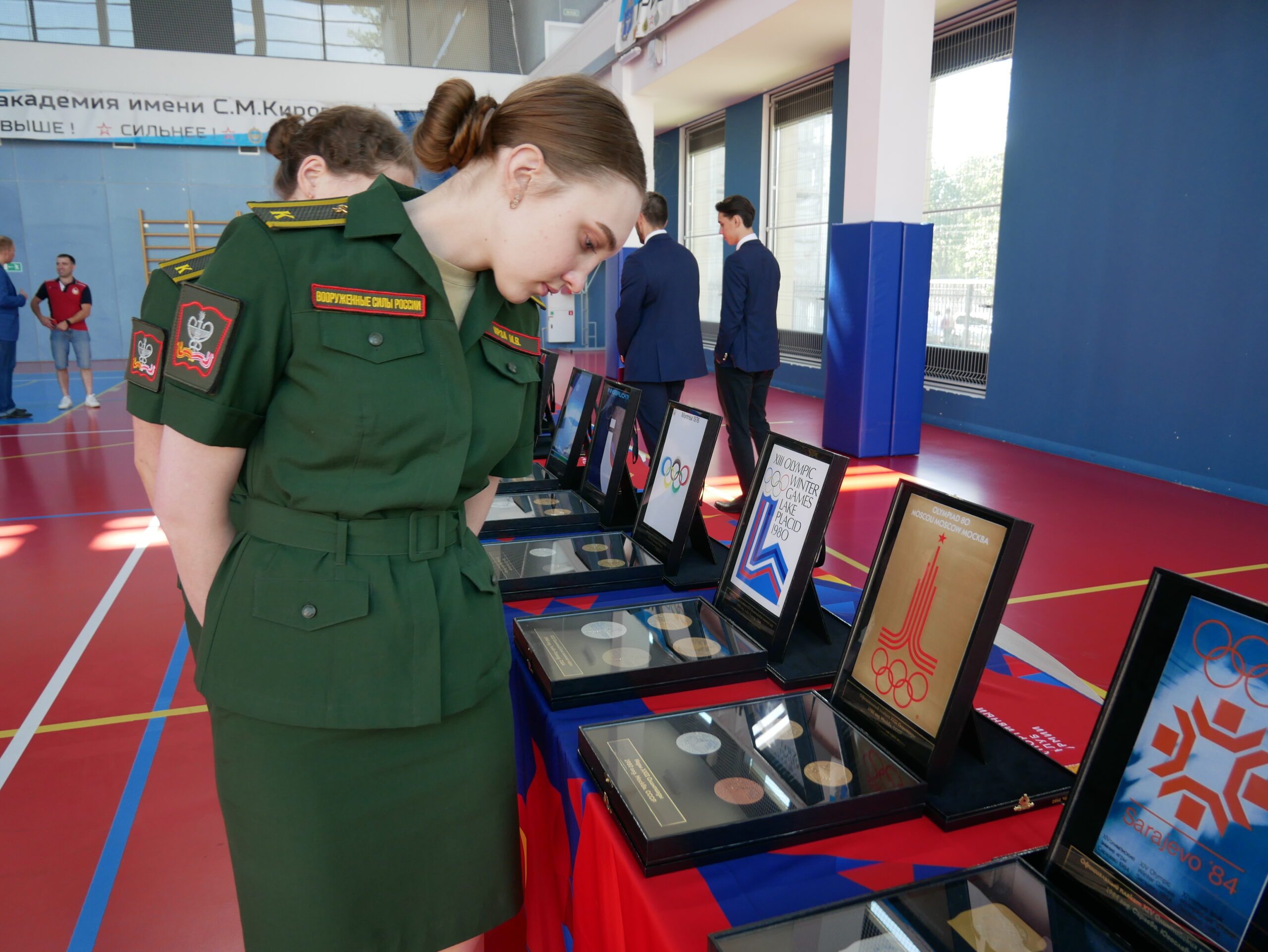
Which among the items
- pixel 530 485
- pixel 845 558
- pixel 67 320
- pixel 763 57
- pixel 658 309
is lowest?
pixel 845 558

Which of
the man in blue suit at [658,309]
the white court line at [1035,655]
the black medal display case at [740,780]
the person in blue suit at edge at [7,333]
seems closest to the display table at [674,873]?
the black medal display case at [740,780]

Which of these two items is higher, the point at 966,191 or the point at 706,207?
the point at 706,207

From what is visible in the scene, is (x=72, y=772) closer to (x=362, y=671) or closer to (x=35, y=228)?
(x=362, y=671)

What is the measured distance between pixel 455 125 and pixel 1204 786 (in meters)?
0.97

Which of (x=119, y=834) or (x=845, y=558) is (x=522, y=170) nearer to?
(x=119, y=834)

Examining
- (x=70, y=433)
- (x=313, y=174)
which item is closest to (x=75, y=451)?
(x=70, y=433)

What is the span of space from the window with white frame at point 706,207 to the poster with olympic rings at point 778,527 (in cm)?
987

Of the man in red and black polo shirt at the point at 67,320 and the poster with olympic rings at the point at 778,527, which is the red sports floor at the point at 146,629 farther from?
the man in red and black polo shirt at the point at 67,320

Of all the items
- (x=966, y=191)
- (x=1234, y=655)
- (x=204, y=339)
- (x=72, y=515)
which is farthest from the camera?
(x=966, y=191)

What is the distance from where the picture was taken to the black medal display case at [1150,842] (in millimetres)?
692

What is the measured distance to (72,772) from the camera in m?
2.29

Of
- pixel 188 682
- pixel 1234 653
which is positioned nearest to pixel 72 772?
pixel 188 682

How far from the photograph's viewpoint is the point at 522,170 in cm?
92

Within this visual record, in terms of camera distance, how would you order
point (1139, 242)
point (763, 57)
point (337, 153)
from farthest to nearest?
point (763, 57)
point (1139, 242)
point (337, 153)
